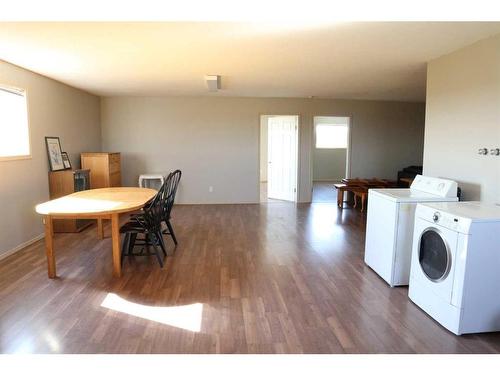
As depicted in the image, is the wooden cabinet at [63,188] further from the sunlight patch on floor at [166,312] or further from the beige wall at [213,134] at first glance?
the sunlight patch on floor at [166,312]

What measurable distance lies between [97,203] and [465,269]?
3178mm

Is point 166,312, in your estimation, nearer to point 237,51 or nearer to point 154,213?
point 154,213

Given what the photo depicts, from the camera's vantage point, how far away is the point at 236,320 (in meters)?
2.34

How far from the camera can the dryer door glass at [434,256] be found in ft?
7.48

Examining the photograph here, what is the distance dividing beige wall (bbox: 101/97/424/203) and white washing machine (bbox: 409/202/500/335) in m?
4.80

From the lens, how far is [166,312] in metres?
2.45

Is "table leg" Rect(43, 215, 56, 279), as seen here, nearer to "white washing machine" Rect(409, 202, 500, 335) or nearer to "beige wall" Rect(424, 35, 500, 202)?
"white washing machine" Rect(409, 202, 500, 335)

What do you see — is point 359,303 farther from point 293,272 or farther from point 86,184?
point 86,184

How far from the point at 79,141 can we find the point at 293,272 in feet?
14.9

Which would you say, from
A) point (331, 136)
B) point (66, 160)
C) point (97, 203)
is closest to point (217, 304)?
point (97, 203)

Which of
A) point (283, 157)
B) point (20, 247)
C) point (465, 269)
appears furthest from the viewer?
point (283, 157)

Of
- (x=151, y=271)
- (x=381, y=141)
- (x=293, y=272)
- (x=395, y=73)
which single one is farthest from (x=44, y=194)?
(x=381, y=141)

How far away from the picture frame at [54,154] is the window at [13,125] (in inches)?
18.5

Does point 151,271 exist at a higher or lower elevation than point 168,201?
lower
